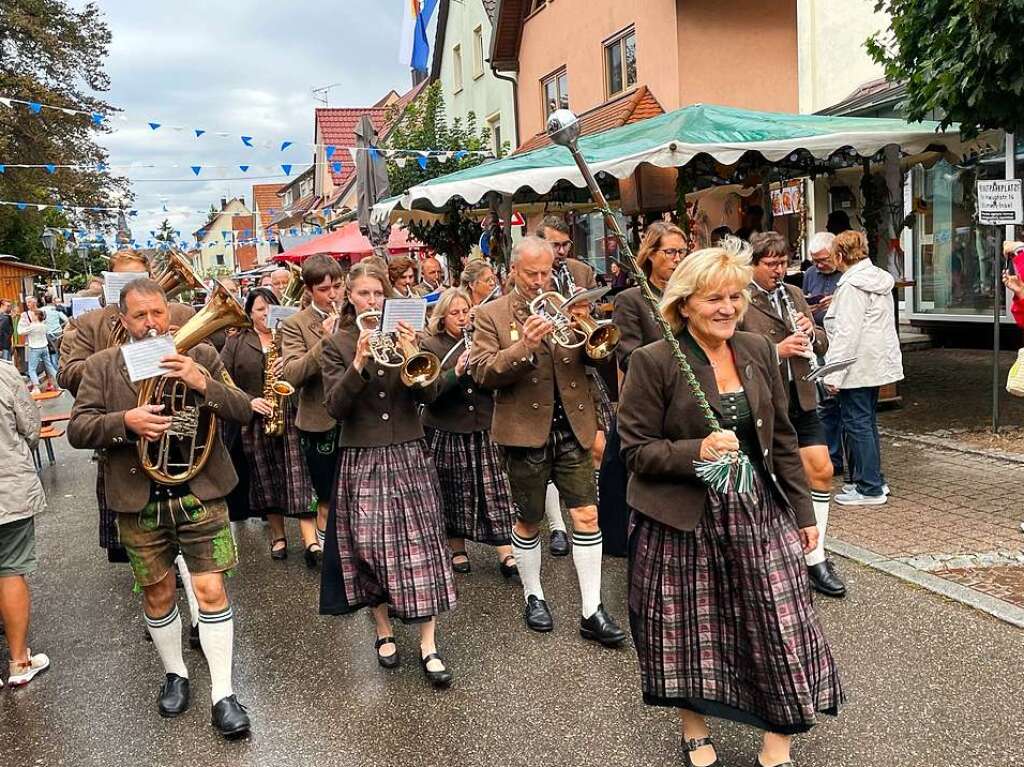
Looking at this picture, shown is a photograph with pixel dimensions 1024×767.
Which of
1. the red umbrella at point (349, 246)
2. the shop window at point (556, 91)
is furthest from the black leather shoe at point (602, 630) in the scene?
the shop window at point (556, 91)

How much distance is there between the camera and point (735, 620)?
291 centimetres

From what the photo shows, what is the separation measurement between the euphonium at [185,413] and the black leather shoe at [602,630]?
199 centimetres

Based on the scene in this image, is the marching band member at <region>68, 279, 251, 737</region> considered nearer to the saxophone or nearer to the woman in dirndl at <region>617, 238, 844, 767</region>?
the woman in dirndl at <region>617, 238, 844, 767</region>

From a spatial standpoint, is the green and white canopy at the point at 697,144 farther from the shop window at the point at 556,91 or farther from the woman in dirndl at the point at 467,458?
the shop window at the point at 556,91

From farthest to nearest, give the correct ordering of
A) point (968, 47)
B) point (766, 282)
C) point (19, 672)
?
point (968, 47)
point (766, 282)
point (19, 672)

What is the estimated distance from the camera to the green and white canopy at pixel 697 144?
7.61 meters

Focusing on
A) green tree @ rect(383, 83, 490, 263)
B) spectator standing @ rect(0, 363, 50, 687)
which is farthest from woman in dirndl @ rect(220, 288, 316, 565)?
green tree @ rect(383, 83, 490, 263)

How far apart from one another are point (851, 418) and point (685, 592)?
376cm

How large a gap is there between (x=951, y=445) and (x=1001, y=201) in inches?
83.7

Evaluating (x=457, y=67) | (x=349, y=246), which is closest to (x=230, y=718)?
(x=349, y=246)

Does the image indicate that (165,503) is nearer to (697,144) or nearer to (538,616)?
(538,616)

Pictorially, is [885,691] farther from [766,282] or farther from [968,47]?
[968,47]

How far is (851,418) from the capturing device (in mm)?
6211

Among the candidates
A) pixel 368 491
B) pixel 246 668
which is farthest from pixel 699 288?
pixel 246 668
